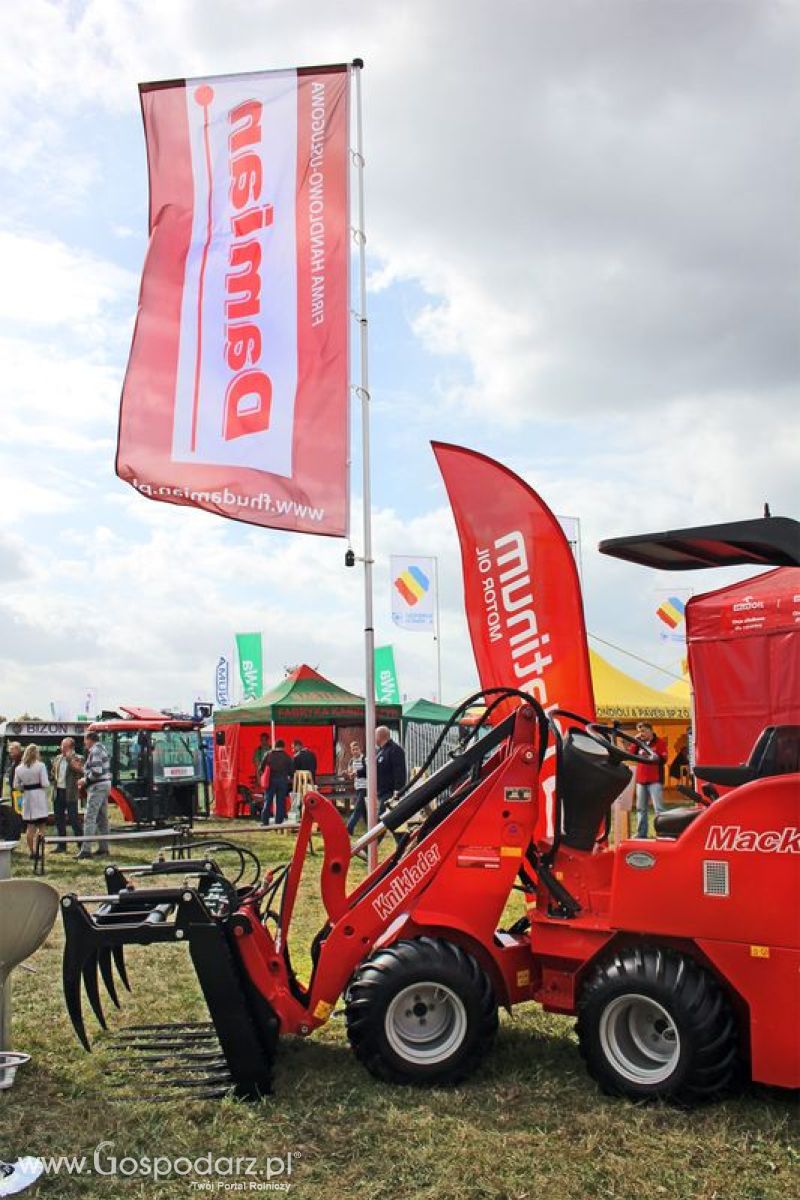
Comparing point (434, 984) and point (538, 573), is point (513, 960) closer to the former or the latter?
point (434, 984)

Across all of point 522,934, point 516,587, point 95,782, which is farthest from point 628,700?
point 522,934

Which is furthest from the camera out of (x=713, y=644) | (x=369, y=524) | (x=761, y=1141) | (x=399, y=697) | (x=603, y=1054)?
(x=399, y=697)

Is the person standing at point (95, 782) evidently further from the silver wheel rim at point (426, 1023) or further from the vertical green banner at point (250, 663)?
the vertical green banner at point (250, 663)

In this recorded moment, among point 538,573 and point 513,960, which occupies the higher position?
point 538,573

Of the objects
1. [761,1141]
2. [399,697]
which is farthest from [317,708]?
[761,1141]

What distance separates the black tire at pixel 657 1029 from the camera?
4195mm

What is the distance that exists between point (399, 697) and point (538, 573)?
24288mm

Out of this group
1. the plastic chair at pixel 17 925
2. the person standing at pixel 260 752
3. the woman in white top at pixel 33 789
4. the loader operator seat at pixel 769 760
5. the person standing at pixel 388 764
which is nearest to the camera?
the loader operator seat at pixel 769 760

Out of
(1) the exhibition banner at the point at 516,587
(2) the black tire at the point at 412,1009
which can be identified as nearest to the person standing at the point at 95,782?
(1) the exhibition banner at the point at 516,587

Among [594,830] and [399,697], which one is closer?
[594,830]

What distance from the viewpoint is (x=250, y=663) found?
3688 cm

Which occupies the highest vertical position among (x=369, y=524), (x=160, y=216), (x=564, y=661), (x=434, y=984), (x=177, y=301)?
(x=160, y=216)

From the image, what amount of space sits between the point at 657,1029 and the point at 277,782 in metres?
14.7

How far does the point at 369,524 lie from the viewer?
8.84m
